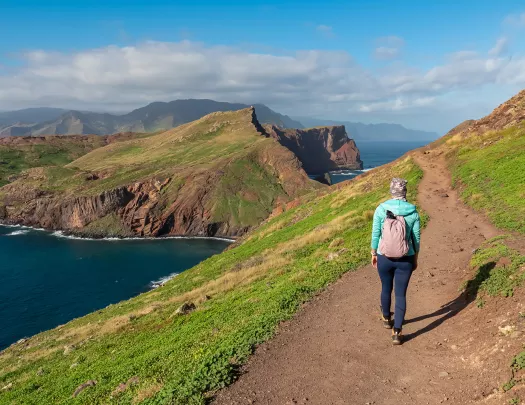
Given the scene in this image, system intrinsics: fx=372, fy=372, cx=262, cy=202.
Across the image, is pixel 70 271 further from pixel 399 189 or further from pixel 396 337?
pixel 399 189

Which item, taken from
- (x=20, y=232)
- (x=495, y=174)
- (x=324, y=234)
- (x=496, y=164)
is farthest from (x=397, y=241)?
(x=20, y=232)

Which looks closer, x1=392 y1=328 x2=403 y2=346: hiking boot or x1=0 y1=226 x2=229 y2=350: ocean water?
x1=392 y1=328 x2=403 y2=346: hiking boot

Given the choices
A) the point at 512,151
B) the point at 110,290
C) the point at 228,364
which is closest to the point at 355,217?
the point at 512,151

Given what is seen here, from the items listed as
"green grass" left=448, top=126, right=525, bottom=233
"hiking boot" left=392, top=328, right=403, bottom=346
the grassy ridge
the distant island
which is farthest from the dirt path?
the distant island

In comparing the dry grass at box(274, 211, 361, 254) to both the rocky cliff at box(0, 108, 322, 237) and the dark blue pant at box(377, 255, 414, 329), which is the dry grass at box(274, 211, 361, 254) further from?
the rocky cliff at box(0, 108, 322, 237)

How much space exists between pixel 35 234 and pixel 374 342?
152m

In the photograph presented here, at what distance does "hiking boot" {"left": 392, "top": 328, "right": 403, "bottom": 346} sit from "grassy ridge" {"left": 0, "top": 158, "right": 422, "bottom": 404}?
4034 millimetres

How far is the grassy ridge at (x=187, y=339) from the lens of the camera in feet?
36.6

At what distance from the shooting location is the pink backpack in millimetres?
9789

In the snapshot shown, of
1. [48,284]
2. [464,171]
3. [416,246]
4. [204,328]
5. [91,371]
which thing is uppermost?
[464,171]

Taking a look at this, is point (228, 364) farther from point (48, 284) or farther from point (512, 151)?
point (48, 284)

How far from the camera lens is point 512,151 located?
112ft

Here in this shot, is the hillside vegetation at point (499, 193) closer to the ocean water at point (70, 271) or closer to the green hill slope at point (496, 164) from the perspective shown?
the green hill slope at point (496, 164)

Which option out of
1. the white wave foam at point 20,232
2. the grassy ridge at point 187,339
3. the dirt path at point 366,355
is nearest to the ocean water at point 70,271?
the white wave foam at point 20,232
